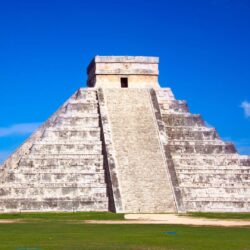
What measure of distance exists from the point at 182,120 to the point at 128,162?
5119 millimetres

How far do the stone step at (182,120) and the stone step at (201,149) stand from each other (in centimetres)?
188

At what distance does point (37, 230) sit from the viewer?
19.6 meters

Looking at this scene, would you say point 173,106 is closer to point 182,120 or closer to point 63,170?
point 182,120

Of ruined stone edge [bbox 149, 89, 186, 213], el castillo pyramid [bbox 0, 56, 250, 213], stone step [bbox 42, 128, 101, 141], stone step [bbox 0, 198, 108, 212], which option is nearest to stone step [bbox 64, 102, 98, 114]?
el castillo pyramid [bbox 0, 56, 250, 213]

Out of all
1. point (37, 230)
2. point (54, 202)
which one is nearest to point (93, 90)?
point (54, 202)

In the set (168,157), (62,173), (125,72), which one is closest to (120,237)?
(62,173)

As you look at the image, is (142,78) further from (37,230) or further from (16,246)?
(16,246)

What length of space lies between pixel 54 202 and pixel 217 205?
805 cm

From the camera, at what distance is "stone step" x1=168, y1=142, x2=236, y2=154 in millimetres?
33062

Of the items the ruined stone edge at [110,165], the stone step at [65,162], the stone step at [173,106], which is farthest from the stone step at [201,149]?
the stone step at [65,162]

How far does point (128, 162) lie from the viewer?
31.4 metres

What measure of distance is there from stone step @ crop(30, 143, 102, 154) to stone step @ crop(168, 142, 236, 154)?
13.1 ft

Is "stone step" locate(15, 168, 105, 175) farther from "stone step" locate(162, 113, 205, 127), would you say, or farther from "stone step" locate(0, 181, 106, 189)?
"stone step" locate(162, 113, 205, 127)

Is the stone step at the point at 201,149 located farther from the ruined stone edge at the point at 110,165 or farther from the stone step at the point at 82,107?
the stone step at the point at 82,107
